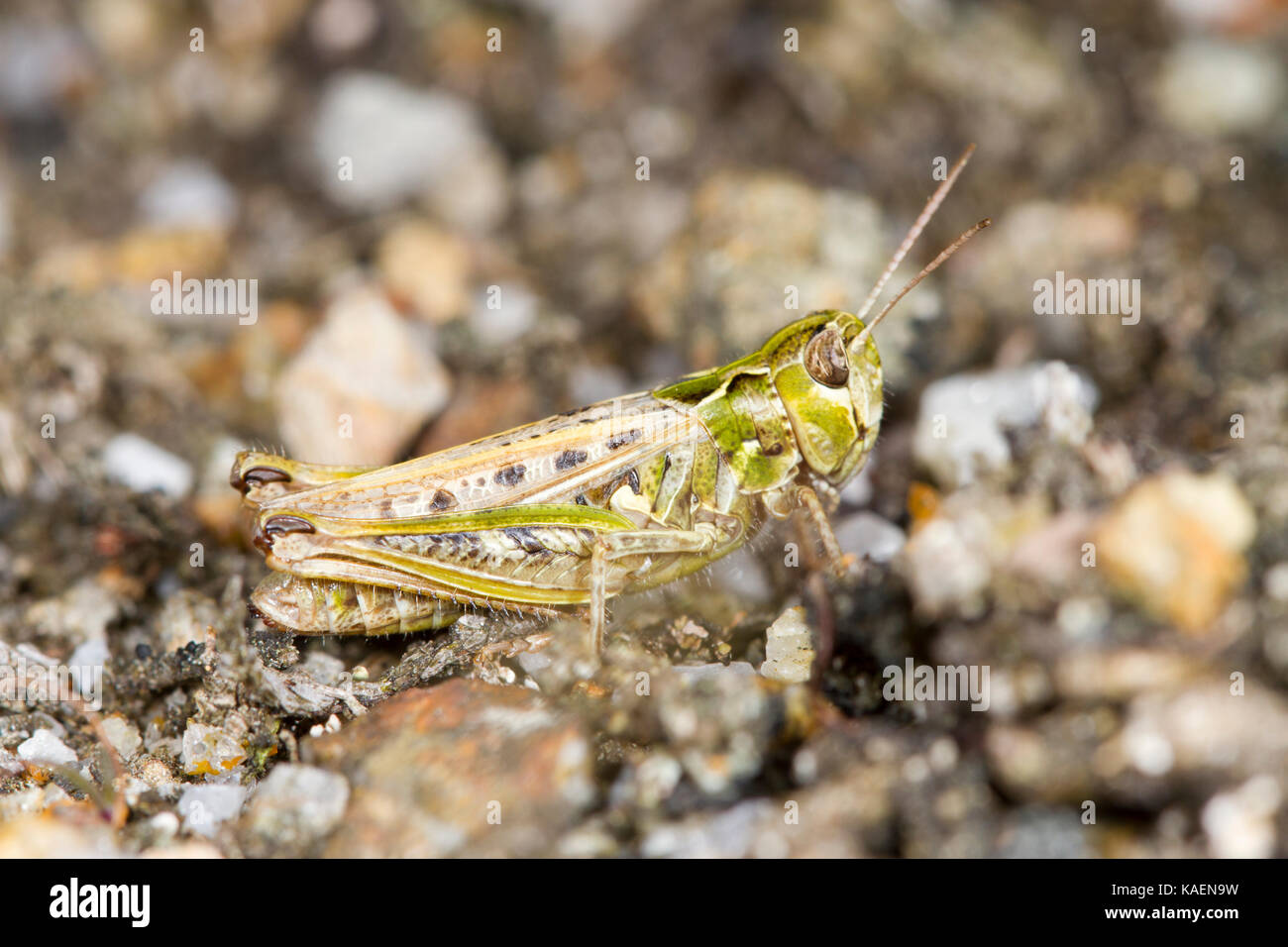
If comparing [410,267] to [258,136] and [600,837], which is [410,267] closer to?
[258,136]

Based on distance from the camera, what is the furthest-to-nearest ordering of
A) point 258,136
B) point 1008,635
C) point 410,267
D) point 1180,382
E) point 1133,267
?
point 258,136, point 410,267, point 1133,267, point 1180,382, point 1008,635

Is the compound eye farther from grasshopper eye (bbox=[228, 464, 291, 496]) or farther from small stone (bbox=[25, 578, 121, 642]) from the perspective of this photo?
small stone (bbox=[25, 578, 121, 642])

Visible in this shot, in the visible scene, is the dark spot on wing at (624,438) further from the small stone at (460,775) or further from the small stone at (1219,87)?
the small stone at (1219,87)

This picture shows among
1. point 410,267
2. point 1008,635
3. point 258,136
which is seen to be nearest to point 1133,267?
point 1008,635

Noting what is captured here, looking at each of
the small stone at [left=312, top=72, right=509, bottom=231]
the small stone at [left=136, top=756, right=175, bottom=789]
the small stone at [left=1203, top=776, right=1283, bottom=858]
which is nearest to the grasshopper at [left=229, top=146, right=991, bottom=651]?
the small stone at [left=136, top=756, right=175, bottom=789]

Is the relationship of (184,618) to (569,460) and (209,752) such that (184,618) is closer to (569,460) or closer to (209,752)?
(209,752)
